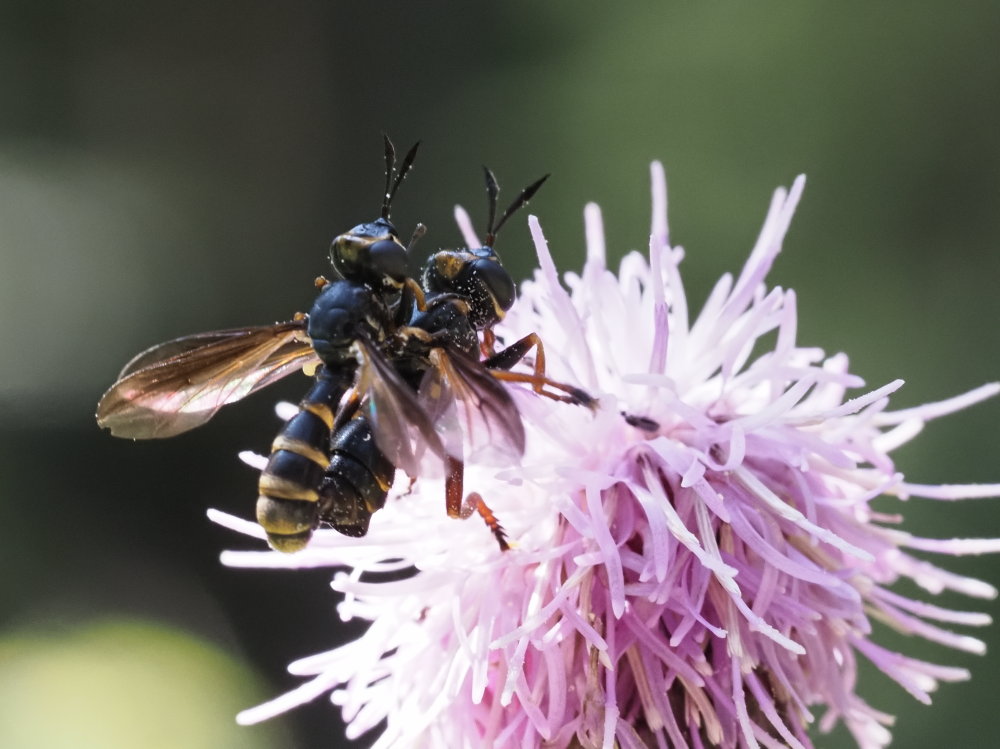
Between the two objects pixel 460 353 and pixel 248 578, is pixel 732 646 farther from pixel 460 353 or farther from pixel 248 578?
pixel 248 578

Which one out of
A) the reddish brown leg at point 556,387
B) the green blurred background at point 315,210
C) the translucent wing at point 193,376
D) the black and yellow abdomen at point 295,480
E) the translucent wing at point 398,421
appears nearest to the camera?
the translucent wing at point 398,421

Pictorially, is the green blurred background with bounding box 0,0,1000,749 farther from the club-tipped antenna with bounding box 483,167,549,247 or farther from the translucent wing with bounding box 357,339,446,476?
the translucent wing with bounding box 357,339,446,476

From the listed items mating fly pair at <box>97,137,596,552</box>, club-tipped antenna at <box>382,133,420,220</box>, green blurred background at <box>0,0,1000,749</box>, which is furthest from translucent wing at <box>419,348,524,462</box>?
green blurred background at <box>0,0,1000,749</box>

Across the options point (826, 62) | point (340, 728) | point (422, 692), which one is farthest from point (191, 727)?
point (826, 62)

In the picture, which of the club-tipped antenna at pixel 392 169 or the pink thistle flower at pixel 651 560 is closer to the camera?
the pink thistle flower at pixel 651 560

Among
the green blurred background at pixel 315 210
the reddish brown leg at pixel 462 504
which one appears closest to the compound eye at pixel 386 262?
the reddish brown leg at pixel 462 504

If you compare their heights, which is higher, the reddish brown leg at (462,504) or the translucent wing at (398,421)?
the translucent wing at (398,421)

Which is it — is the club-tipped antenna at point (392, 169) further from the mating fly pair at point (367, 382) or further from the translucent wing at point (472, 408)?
the translucent wing at point (472, 408)
